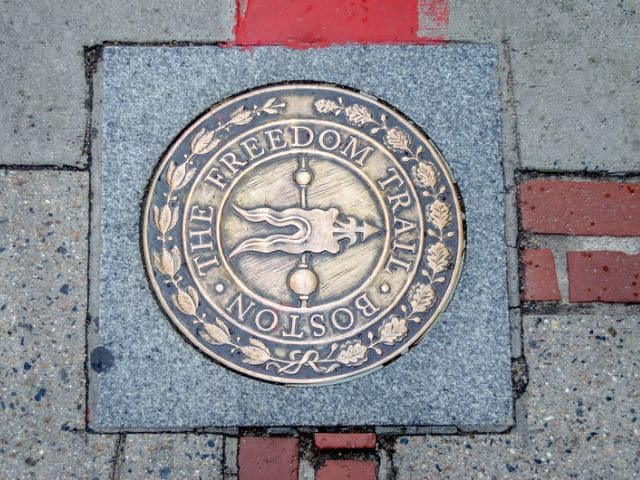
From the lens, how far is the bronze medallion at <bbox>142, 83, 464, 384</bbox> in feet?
6.51

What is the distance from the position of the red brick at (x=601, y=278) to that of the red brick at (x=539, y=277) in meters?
0.07

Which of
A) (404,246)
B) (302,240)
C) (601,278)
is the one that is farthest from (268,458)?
(601,278)

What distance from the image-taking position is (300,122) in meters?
2.05

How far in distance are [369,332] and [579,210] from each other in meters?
0.91

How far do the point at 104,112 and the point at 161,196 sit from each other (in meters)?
0.40

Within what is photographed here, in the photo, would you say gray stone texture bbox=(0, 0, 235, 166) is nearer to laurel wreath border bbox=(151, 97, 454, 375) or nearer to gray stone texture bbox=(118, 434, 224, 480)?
laurel wreath border bbox=(151, 97, 454, 375)

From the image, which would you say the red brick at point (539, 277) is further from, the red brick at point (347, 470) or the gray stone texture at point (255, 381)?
the red brick at point (347, 470)

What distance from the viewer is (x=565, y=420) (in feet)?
6.55

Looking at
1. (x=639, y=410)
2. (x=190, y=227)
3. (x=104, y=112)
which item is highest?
(x=104, y=112)

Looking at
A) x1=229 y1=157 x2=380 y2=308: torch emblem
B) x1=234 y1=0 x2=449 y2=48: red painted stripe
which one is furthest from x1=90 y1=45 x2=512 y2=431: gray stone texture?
x1=229 y1=157 x2=380 y2=308: torch emblem

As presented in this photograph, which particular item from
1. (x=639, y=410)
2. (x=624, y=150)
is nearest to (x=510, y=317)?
(x=639, y=410)

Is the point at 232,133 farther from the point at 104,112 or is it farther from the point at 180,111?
the point at 104,112

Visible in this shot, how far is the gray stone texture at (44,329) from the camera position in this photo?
6.50 ft

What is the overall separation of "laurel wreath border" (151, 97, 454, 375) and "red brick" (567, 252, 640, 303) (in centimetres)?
48
